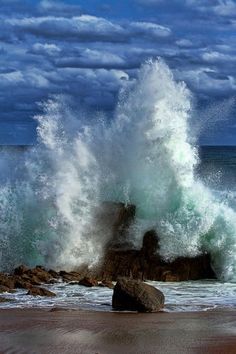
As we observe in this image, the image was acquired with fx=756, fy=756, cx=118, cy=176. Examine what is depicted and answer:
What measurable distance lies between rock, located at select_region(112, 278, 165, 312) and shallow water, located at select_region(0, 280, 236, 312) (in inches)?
8.4

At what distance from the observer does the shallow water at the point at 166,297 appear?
11.3 m

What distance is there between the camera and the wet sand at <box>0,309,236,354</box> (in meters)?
8.66

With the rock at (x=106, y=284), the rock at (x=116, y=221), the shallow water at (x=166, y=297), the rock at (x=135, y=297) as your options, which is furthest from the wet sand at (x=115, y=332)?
the rock at (x=116, y=221)

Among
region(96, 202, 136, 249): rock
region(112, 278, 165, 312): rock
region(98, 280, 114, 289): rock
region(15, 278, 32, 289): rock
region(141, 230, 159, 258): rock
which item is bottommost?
region(112, 278, 165, 312): rock

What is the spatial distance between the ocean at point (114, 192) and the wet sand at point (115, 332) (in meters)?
4.13

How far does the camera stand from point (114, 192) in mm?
16312

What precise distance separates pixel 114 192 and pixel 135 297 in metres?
5.64

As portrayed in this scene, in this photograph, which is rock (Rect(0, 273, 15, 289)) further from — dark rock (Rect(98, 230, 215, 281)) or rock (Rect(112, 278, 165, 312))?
rock (Rect(112, 278, 165, 312))

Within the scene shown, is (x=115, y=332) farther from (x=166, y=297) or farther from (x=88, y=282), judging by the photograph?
(x=88, y=282)

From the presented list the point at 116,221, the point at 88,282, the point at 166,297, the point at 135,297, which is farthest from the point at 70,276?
the point at 135,297

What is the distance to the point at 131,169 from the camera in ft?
53.9

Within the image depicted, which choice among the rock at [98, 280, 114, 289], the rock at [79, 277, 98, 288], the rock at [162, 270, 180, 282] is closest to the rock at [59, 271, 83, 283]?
the rock at [79, 277, 98, 288]

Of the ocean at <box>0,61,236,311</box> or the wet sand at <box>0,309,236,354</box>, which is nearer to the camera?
the wet sand at <box>0,309,236,354</box>

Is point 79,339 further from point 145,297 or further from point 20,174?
point 20,174
